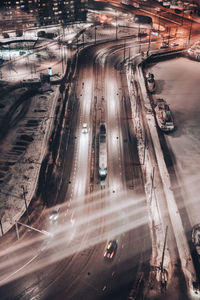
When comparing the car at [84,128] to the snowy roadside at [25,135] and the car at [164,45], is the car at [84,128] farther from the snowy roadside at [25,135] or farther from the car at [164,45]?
the car at [164,45]

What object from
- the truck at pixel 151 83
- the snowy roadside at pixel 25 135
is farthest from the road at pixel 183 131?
the snowy roadside at pixel 25 135

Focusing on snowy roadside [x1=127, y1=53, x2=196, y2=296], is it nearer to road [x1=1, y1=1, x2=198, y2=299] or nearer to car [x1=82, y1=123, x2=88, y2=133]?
road [x1=1, y1=1, x2=198, y2=299]

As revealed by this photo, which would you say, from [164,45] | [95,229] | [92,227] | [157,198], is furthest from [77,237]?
[164,45]

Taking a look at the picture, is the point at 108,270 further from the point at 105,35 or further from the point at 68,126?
the point at 105,35

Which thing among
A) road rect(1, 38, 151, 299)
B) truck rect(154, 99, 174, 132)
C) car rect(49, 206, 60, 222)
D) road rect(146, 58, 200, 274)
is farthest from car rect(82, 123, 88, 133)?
car rect(49, 206, 60, 222)

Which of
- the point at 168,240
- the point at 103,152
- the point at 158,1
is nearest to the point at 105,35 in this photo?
the point at 158,1

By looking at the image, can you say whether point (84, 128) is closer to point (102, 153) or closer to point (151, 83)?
point (102, 153)
